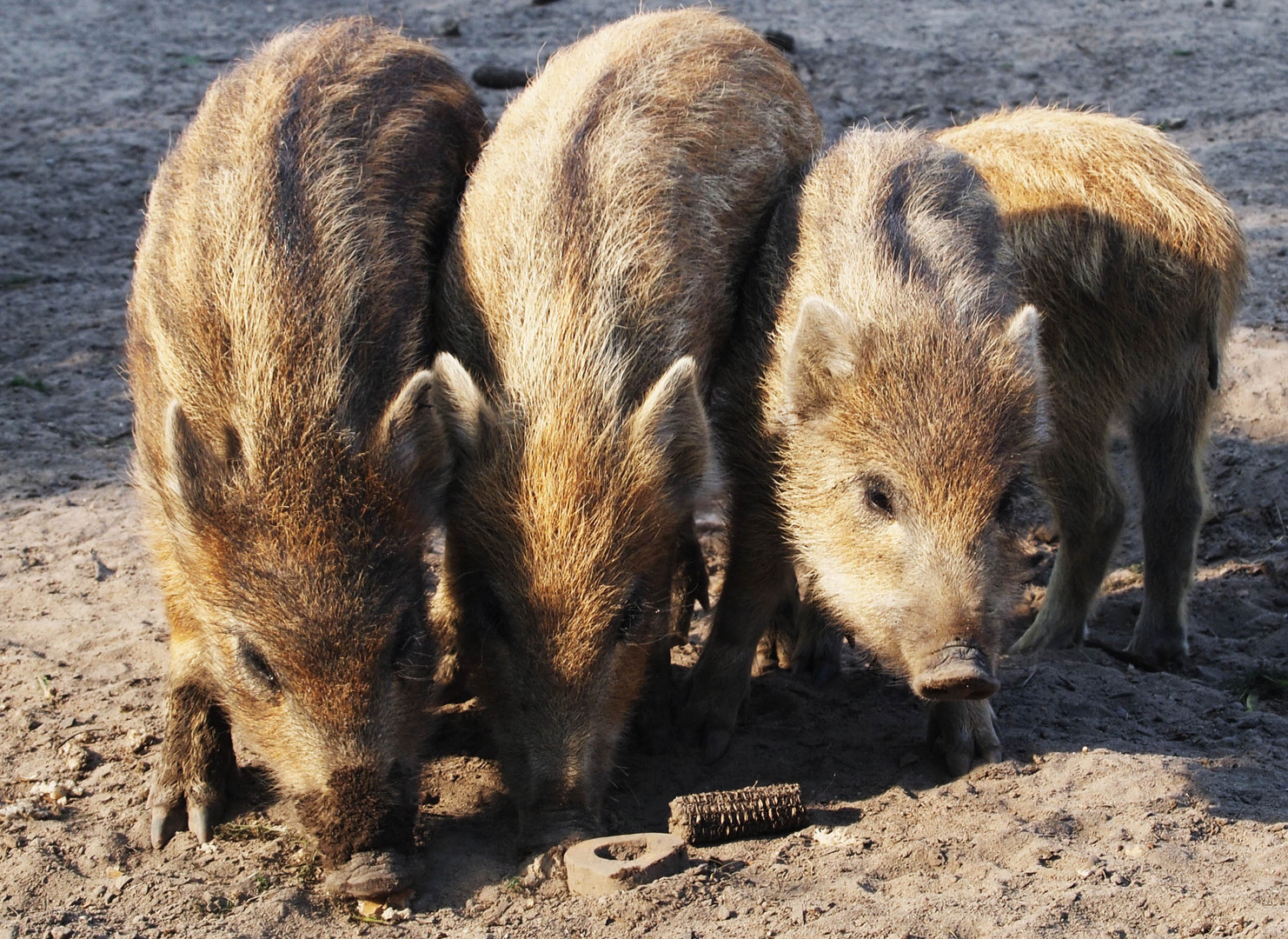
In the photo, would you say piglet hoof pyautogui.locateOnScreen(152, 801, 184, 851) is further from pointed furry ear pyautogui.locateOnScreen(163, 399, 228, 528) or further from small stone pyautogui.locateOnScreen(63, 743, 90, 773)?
pointed furry ear pyautogui.locateOnScreen(163, 399, 228, 528)

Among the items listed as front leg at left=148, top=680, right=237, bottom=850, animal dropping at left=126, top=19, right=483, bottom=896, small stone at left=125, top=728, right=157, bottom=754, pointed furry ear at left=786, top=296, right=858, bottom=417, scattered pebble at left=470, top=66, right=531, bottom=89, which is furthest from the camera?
scattered pebble at left=470, top=66, right=531, bottom=89

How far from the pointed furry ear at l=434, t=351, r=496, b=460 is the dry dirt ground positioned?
1076 millimetres

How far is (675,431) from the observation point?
3.92m

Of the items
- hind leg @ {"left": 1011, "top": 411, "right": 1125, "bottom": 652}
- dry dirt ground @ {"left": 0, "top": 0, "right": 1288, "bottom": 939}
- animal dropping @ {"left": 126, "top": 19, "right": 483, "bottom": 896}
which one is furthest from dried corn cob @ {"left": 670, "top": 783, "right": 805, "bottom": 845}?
hind leg @ {"left": 1011, "top": 411, "right": 1125, "bottom": 652}

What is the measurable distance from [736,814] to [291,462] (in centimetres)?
151

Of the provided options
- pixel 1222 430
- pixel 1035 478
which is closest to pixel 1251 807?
pixel 1035 478

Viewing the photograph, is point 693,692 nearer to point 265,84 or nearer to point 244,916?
point 244,916

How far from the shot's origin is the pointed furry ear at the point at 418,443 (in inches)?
145

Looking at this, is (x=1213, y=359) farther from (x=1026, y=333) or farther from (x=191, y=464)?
(x=191, y=464)

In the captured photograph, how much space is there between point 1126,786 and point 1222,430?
3.33m

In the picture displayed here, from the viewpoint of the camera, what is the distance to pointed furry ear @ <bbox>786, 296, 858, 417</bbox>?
409 cm

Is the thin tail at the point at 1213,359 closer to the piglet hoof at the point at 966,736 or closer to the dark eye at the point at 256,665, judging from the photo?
the piglet hoof at the point at 966,736

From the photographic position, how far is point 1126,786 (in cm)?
387

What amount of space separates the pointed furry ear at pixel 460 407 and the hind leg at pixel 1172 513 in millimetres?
2732
